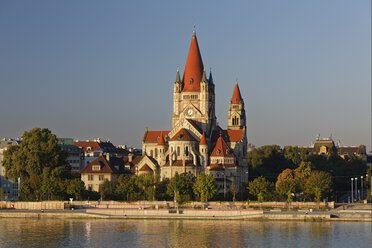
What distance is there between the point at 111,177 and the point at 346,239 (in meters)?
60.2

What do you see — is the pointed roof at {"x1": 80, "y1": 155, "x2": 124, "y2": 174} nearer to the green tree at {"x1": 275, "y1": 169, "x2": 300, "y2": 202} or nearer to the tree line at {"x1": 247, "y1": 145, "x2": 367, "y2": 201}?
the tree line at {"x1": 247, "y1": 145, "x2": 367, "y2": 201}

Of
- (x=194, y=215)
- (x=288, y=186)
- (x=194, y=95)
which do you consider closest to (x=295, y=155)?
(x=194, y=95)

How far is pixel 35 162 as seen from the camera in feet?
391

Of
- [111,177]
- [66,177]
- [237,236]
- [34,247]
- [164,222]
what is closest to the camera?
[34,247]

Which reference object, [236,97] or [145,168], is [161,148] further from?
[236,97]

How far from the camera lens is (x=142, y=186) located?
113125 millimetres

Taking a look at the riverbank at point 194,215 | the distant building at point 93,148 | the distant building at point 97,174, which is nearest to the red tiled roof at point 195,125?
the distant building at point 97,174

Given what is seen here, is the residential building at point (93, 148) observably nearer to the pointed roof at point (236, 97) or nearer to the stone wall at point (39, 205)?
the pointed roof at point (236, 97)

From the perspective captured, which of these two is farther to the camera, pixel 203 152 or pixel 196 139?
pixel 196 139

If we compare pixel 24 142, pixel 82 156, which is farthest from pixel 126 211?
pixel 82 156

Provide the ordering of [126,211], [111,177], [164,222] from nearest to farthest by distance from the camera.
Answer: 1. [164,222]
2. [126,211]
3. [111,177]

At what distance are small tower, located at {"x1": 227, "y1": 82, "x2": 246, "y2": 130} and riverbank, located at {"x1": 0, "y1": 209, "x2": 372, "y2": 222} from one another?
50528 millimetres

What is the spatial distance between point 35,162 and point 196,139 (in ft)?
93.9

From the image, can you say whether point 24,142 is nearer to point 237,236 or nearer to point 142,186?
point 142,186
